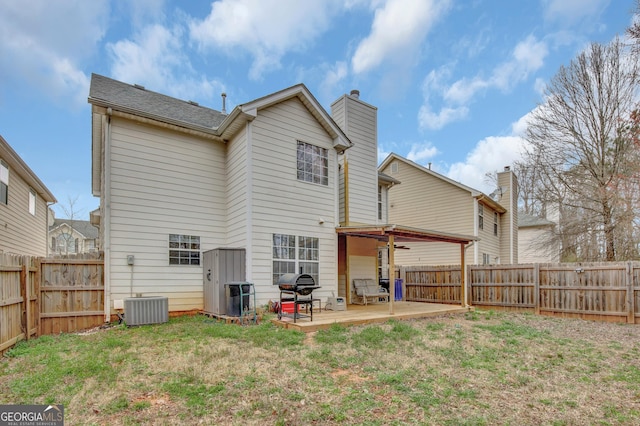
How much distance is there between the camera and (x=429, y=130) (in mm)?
22062

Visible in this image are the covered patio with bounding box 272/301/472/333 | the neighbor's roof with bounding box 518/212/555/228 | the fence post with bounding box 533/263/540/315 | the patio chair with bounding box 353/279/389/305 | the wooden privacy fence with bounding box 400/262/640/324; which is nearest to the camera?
the covered patio with bounding box 272/301/472/333

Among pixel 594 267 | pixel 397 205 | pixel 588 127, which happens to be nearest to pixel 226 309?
pixel 594 267

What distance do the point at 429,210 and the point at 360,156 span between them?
7212mm

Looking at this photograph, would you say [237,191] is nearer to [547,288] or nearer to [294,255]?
[294,255]

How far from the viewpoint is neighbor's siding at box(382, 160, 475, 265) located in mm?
16641

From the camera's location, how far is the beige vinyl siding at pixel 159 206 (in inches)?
337

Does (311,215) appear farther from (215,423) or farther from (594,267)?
(594,267)

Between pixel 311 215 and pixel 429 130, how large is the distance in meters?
14.9

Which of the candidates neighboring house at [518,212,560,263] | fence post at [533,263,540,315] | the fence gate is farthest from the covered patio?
neighboring house at [518,212,560,263]

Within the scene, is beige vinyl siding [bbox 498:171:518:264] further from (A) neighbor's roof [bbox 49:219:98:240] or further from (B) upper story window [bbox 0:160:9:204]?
(A) neighbor's roof [bbox 49:219:98:240]

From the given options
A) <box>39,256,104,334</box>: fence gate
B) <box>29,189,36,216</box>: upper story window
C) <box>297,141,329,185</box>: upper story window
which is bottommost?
<box>39,256,104,334</box>: fence gate

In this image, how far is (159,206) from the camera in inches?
360

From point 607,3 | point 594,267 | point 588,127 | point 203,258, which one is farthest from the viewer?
point 588,127

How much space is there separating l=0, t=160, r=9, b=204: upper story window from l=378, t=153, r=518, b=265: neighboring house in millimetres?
15485
